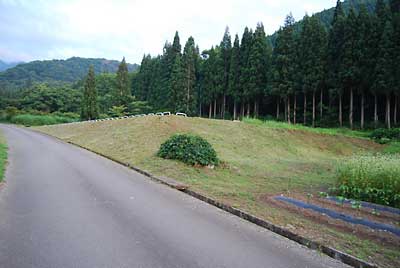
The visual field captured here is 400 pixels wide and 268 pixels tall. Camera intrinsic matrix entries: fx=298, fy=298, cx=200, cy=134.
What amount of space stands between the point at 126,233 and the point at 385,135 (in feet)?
80.7

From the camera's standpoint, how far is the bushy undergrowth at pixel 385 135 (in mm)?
22627

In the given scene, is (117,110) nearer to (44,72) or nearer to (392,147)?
(392,147)

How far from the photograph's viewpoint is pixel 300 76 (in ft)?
101

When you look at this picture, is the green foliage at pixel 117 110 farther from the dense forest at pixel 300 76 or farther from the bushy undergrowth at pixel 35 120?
the bushy undergrowth at pixel 35 120

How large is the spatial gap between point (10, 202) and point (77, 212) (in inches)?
64.5

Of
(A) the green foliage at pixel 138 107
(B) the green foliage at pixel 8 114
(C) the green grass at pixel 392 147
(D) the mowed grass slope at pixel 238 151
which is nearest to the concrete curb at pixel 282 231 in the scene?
(D) the mowed grass slope at pixel 238 151

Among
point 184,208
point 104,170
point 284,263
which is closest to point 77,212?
point 184,208

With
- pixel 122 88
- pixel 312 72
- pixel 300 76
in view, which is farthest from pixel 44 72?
pixel 312 72

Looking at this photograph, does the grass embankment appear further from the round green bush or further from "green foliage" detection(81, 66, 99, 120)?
"green foliage" detection(81, 66, 99, 120)

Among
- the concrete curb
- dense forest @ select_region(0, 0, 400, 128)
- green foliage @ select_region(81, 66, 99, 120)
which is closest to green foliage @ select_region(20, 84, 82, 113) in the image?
green foliage @ select_region(81, 66, 99, 120)

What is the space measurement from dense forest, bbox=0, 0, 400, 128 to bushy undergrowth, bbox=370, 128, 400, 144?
3.69 m

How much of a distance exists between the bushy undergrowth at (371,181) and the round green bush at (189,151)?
15.3 feet

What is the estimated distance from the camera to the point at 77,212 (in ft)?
17.8

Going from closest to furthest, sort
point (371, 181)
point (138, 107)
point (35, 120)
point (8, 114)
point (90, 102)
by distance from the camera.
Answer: point (371, 181) → point (90, 102) → point (138, 107) → point (35, 120) → point (8, 114)
